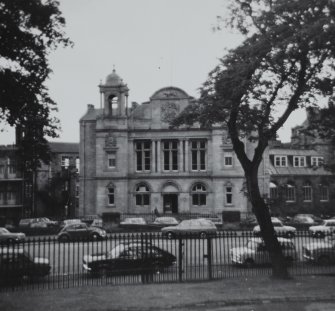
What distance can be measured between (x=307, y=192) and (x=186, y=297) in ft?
163

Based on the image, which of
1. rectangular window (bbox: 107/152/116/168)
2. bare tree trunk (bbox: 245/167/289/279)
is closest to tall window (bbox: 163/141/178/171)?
rectangular window (bbox: 107/152/116/168)

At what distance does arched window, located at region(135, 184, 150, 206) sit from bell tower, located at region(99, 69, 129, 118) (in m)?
8.35

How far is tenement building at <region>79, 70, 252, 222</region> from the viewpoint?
5194 cm

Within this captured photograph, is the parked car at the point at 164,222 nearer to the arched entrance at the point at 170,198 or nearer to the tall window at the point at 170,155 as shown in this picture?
the arched entrance at the point at 170,198

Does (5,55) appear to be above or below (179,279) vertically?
above

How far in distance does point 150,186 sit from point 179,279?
3485 centimetres

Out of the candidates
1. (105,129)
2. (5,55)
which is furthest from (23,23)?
(105,129)

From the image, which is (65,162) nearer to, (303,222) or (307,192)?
(307,192)

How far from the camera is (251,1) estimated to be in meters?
17.7

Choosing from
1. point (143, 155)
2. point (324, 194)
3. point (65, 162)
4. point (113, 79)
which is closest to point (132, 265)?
point (143, 155)

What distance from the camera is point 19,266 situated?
16.8 m

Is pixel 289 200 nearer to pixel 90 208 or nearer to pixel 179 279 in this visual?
pixel 90 208

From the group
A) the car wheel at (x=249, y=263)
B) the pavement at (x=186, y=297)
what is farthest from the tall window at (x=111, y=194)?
the pavement at (x=186, y=297)

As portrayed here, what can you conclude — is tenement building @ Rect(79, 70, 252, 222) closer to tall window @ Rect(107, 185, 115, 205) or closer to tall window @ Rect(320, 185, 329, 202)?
tall window @ Rect(107, 185, 115, 205)
